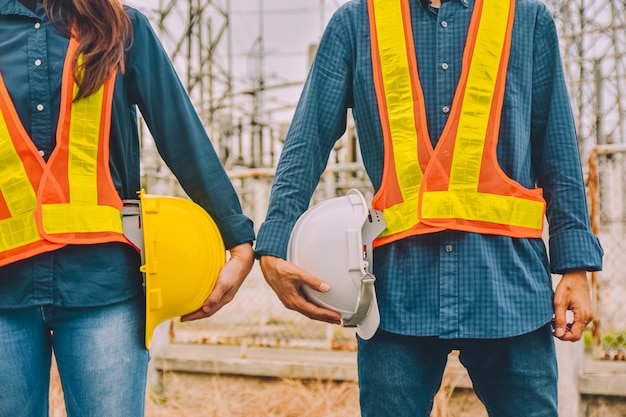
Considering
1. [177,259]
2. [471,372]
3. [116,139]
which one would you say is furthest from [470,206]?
[116,139]

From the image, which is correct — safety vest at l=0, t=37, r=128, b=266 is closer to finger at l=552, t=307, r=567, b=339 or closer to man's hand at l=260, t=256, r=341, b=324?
man's hand at l=260, t=256, r=341, b=324

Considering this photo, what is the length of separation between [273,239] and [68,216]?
0.50 metres

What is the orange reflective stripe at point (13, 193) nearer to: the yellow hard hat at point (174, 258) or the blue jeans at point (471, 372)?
the yellow hard hat at point (174, 258)

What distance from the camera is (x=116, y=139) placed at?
1.63 metres

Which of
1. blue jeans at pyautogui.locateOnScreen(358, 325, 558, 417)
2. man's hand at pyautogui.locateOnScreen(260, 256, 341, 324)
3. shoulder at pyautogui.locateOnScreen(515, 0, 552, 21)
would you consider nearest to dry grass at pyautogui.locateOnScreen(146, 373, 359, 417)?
blue jeans at pyautogui.locateOnScreen(358, 325, 558, 417)

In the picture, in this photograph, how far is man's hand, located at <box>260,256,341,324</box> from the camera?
63.1 inches

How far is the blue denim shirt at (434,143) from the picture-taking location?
5.24 ft

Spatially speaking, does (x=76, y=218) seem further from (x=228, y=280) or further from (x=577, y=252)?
(x=577, y=252)

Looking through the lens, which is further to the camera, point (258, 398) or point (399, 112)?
point (258, 398)

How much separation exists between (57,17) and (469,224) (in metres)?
1.17

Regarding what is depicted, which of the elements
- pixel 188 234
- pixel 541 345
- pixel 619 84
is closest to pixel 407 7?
pixel 188 234

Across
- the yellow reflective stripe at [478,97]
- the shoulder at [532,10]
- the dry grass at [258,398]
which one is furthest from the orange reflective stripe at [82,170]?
A: the dry grass at [258,398]

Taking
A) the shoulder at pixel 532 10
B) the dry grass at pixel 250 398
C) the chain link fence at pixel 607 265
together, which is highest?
the shoulder at pixel 532 10

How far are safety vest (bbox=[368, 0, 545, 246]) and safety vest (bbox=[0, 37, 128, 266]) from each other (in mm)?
735
